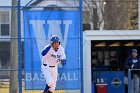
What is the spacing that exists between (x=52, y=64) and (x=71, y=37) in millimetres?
1858

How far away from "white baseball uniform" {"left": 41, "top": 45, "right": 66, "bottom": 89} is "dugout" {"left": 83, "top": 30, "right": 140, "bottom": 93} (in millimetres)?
5619

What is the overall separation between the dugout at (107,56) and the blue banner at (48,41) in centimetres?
394

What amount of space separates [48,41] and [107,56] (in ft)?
27.7

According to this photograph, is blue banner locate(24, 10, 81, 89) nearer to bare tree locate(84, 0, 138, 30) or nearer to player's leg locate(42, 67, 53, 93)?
player's leg locate(42, 67, 53, 93)

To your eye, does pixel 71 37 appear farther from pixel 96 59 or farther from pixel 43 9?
pixel 96 59

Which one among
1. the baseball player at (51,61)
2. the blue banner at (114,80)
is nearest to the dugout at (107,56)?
the blue banner at (114,80)

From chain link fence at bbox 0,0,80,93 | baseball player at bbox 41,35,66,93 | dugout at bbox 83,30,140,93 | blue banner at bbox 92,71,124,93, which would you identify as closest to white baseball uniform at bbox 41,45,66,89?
baseball player at bbox 41,35,66,93

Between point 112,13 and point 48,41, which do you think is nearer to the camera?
point 48,41

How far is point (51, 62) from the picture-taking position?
1463 cm

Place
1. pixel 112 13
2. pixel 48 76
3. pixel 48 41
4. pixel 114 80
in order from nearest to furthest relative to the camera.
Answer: pixel 48 76
pixel 48 41
pixel 114 80
pixel 112 13

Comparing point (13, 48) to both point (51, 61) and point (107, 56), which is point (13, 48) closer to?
point (51, 61)

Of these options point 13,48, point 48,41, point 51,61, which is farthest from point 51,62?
point 13,48

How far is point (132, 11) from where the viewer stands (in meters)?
44.1

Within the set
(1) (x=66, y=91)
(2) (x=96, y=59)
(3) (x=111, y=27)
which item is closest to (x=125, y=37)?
(2) (x=96, y=59)
